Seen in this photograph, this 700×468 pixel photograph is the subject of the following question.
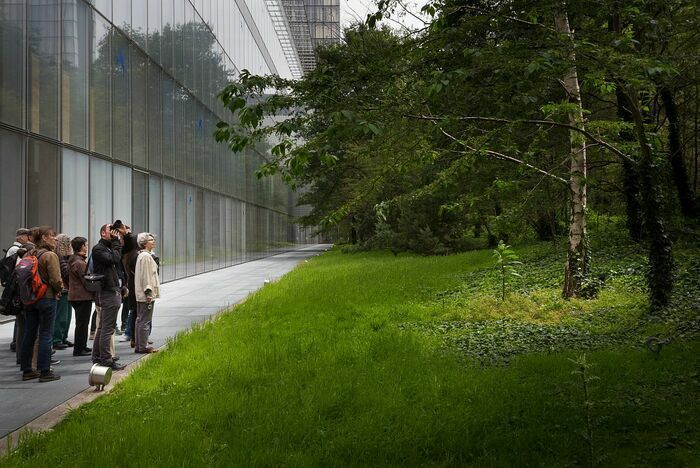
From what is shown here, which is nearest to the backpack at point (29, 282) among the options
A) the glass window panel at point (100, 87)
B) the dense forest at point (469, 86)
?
the dense forest at point (469, 86)

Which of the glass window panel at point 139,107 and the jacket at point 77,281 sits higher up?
the glass window panel at point 139,107

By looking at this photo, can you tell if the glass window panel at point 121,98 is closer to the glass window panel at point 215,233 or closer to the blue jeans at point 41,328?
the blue jeans at point 41,328

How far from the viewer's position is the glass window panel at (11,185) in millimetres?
12000

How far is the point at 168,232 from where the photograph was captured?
22.3 m

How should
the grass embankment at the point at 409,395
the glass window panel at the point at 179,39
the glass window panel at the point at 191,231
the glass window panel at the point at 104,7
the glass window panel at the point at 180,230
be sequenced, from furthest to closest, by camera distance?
the glass window panel at the point at 191,231 < the glass window panel at the point at 180,230 < the glass window panel at the point at 179,39 < the glass window panel at the point at 104,7 < the grass embankment at the point at 409,395

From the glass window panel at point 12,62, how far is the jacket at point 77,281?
16.9ft

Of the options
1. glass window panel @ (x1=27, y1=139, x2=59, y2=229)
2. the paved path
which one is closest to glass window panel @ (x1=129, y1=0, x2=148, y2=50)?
glass window panel @ (x1=27, y1=139, x2=59, y2=229)

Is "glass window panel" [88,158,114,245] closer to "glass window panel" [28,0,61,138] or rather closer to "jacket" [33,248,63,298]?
"glass window panel" [28,0,61,138]

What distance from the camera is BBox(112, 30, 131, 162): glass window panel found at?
56.9 feet

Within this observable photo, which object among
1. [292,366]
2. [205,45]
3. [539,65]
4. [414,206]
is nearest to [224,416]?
[292,366]

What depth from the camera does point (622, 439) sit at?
471cm

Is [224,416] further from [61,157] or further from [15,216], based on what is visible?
[61,157]

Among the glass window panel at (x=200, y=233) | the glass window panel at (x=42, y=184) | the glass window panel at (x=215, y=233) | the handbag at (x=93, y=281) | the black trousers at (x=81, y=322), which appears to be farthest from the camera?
the glass window panel at (x=215, y=233)

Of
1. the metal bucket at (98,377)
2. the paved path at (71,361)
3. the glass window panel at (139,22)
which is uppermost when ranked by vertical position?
the glass window panel at (139,22)
